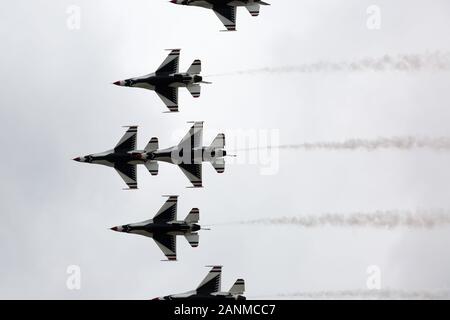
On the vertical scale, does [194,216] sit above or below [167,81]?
below

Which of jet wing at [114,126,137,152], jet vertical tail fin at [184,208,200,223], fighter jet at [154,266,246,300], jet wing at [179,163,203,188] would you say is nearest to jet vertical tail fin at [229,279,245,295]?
fighter jet at [154,266,246,300]

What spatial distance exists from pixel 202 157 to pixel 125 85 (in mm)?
11116

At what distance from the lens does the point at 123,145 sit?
117 metres

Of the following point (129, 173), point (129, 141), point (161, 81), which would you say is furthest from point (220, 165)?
point (129, 141)

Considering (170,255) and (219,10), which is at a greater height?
(219,10)

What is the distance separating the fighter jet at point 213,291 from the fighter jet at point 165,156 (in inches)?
322

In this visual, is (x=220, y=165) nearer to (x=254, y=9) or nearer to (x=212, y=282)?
(x=212, y=282)

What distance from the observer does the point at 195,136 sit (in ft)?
372

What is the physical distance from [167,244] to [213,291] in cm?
643

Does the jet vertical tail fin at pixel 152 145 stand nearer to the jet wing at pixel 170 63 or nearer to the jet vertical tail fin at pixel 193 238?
the jet wing at pixel 170 63

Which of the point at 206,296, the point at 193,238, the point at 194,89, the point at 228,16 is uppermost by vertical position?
the point at 228,16

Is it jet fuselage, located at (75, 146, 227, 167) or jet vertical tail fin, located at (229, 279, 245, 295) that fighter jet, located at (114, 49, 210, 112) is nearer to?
jet fuselage, located at (75, 146, 227, 167)
